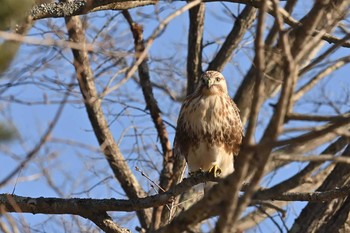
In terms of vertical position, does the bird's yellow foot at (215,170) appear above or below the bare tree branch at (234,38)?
below

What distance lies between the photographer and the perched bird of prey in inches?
257

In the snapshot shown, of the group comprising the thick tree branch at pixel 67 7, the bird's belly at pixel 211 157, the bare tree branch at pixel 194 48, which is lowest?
the bird's belly at pixel 211 157

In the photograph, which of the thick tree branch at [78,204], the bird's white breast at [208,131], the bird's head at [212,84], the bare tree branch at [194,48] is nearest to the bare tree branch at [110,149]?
the bare tree branch at [194,48]

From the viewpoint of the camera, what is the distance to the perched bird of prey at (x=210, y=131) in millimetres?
6516

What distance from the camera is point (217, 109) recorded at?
6551 millimetres

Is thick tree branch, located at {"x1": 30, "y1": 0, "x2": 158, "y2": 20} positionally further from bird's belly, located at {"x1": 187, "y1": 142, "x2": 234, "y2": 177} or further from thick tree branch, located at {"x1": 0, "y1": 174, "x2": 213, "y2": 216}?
bird's belly, located at {"x1": 187, "y1": 142, "x2": 234, "y2": 177}

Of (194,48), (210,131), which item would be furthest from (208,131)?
(194,48)

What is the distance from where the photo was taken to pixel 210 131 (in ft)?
21.4

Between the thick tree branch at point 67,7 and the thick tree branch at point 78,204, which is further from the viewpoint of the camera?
the thick tree branch at point 67,7

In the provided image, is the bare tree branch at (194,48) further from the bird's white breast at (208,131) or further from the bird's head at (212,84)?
the bird's white breast at (208,131)

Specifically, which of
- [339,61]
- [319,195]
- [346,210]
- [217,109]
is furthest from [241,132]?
[339,61]

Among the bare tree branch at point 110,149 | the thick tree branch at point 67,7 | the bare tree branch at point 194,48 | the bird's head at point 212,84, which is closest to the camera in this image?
the thick tree branch at point 67,7

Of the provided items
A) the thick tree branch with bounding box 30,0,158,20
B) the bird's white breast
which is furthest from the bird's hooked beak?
the thick tree branch with bounding box 30,0,158,20

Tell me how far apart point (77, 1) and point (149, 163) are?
3290 mm
